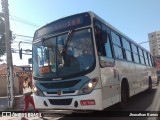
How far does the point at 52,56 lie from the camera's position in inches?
341

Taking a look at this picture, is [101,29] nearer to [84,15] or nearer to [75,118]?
[84,15]

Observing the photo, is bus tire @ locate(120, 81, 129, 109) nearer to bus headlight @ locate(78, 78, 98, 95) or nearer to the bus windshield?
bus headlight @ locate(78, 78, 98, 95)

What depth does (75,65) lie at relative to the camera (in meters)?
8.08

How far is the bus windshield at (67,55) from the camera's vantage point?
8055 millimetres

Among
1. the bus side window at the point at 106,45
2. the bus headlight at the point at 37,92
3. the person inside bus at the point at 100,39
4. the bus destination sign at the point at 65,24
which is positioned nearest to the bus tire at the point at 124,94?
the bus side window at the point at 106,45

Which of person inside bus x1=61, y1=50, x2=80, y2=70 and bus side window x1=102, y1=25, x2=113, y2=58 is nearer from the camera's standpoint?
person inside bus x1=61, y1=50, x2=80, y2=70

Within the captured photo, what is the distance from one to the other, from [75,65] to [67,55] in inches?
17.1

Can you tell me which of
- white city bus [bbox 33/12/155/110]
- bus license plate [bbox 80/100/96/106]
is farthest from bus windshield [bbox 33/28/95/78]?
bus license plate [bbox 80/100/96/106]

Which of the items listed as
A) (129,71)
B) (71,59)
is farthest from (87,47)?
(129,71)

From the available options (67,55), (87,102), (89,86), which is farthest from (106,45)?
(87,102)

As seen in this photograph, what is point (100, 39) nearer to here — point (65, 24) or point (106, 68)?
point (106, 68)

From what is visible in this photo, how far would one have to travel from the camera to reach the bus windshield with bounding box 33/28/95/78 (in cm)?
805

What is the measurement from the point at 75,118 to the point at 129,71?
12.7 ft

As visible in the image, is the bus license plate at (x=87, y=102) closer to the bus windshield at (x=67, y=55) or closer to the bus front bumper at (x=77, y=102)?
the bus front bumper at (x=77, y=102)
